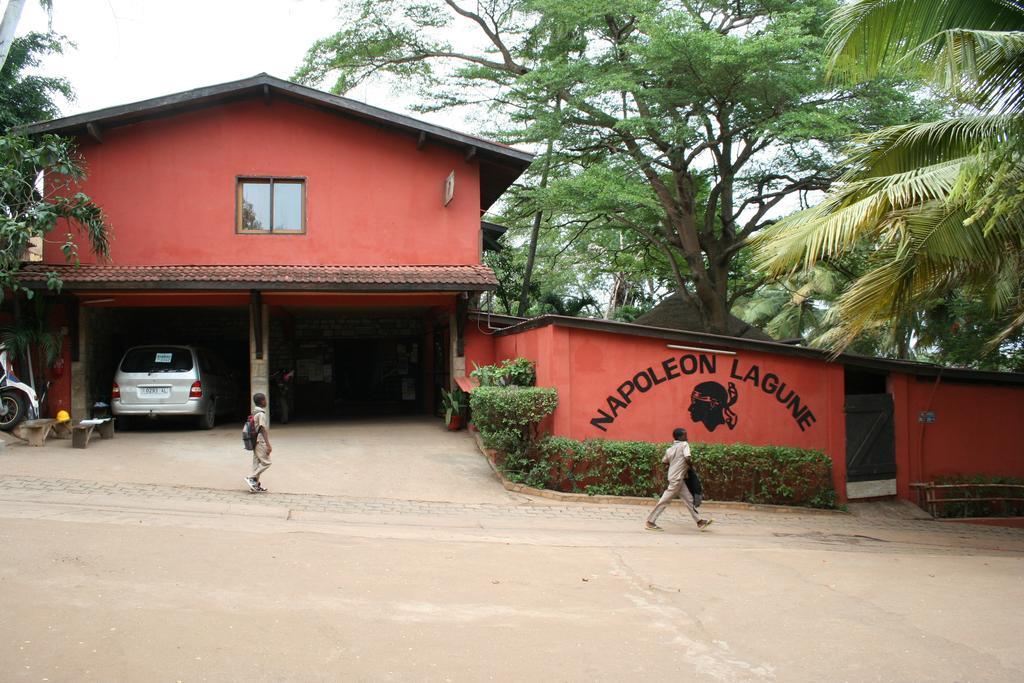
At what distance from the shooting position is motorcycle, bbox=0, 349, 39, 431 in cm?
1309

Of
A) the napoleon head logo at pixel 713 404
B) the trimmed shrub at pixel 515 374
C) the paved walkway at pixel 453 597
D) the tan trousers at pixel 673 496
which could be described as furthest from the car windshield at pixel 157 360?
the tan trousers at pixel 673 496

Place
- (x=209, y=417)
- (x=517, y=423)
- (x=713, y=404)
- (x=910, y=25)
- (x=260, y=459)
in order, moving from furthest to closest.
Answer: (x=209, y=417)
(x=713, y=404)
(x=517, y=423)
(x=260, y=459)
(x=910, y=25)

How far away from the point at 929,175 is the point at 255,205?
37.9ft

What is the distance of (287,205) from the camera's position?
15648 millimetres

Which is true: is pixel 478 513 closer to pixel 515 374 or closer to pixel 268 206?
pixel 515 374

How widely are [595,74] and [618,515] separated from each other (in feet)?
39.6

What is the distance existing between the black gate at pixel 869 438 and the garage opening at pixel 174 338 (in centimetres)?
1150

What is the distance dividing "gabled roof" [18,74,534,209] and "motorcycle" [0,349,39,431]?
4359mm

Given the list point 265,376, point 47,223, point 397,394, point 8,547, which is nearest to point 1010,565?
point 8,547

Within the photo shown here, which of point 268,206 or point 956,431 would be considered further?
point 268,206

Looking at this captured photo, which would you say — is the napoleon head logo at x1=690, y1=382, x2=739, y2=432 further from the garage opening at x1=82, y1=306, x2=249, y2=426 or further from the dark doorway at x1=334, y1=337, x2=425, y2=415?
the dark doorway at x1=334, y1=337, x2=425, y2=415

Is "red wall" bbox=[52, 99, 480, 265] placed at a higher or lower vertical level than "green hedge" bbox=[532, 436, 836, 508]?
higher

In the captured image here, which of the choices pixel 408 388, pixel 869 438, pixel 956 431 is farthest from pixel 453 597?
pixel 408 388

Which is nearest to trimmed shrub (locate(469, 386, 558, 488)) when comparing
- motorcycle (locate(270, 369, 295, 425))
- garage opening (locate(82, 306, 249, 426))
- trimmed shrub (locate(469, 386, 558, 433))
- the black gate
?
trimmed shrub (locate(469, 386, 558, 433))
